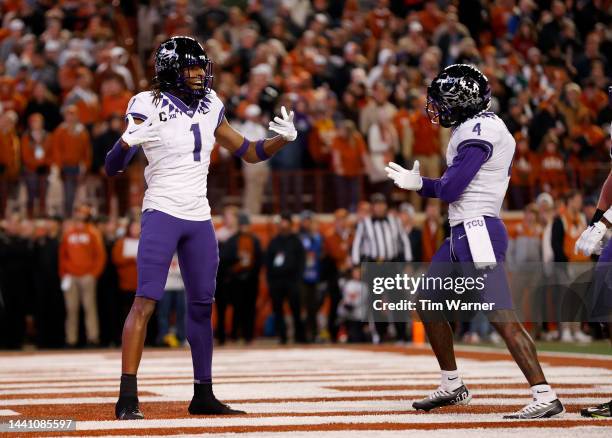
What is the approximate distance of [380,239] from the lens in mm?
16641

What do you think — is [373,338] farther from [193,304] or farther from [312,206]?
[193,304]

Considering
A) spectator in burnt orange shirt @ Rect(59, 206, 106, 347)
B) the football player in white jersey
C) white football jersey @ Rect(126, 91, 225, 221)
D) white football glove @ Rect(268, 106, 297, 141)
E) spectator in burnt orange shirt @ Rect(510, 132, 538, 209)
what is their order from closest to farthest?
1. the football player in white jersey
2. white football jersey @ Rect(126, 91, 225, 221)
3. white football glove @ Rect(268, 106, 297, 141)
4. spectator in burnt orange shirt @ Rect(59, 206, 106, 347)
5. spectator in burnt orange shirt @ Rect(510, 132, 538, 209)

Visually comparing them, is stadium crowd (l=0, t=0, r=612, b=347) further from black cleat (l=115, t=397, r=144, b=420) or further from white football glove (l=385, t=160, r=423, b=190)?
black cleat (l=115, t=397, r=144, b=420)

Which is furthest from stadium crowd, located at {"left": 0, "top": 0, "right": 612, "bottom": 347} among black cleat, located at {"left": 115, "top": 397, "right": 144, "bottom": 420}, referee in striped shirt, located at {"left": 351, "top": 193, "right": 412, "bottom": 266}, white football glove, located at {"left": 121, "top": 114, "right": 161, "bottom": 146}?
black cleat, located at {"left": 115, "top": 397, "right": 144, "bottom": 420}

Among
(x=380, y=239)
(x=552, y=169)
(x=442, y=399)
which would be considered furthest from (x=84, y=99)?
(x=442, y=399)

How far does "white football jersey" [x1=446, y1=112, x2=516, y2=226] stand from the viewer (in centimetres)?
681

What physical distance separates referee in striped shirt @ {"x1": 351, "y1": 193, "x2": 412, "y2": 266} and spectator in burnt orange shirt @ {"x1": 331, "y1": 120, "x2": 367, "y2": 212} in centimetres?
152

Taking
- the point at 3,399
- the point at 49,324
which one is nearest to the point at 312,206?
the point at 49,324

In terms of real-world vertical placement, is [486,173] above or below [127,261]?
above

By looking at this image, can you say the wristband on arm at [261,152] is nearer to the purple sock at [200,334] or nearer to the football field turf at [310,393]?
the purple sock at [200,334]

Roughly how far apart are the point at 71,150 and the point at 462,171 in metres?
11.4

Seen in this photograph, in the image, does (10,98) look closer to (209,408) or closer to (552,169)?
(552,169)

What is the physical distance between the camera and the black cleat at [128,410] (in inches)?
254

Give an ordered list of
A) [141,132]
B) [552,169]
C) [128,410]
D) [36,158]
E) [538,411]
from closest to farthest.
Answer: [538,411], [128,410], [141,132], [36,158], [552,169]
